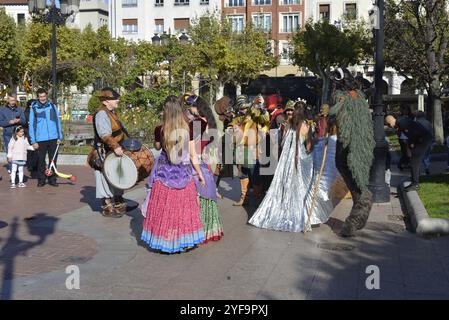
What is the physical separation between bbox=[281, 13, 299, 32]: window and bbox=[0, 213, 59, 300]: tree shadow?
4770cm

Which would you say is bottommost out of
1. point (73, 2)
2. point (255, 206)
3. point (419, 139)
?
point (255, 206)

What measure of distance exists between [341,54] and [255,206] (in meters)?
34.3

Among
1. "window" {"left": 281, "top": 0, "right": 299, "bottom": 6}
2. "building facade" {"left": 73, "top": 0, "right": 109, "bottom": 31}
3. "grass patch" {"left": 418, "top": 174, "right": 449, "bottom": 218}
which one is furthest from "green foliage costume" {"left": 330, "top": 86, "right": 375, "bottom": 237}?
"building facade" {"left": 73, "top": 0, "right": 109, "bottom": 31}

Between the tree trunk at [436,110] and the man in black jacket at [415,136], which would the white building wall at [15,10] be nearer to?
the tree trunk at [436,110]

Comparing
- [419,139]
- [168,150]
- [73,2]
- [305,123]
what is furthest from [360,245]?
[73,2]

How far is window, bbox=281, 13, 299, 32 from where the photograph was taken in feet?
177

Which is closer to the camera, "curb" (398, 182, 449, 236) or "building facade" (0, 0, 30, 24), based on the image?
"curb" (398, 182, 449, 236)

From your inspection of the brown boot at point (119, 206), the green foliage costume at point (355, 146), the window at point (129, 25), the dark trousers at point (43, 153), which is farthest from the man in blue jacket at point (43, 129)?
the window at point (129, 25)

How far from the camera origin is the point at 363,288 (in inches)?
208

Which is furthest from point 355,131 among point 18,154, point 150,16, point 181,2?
point 150,16

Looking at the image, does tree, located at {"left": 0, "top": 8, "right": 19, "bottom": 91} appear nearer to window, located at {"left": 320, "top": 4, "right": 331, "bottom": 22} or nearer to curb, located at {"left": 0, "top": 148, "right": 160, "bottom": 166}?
window, located at {"left": 320, "top": 4, "right": 331, "bottom": 22}
